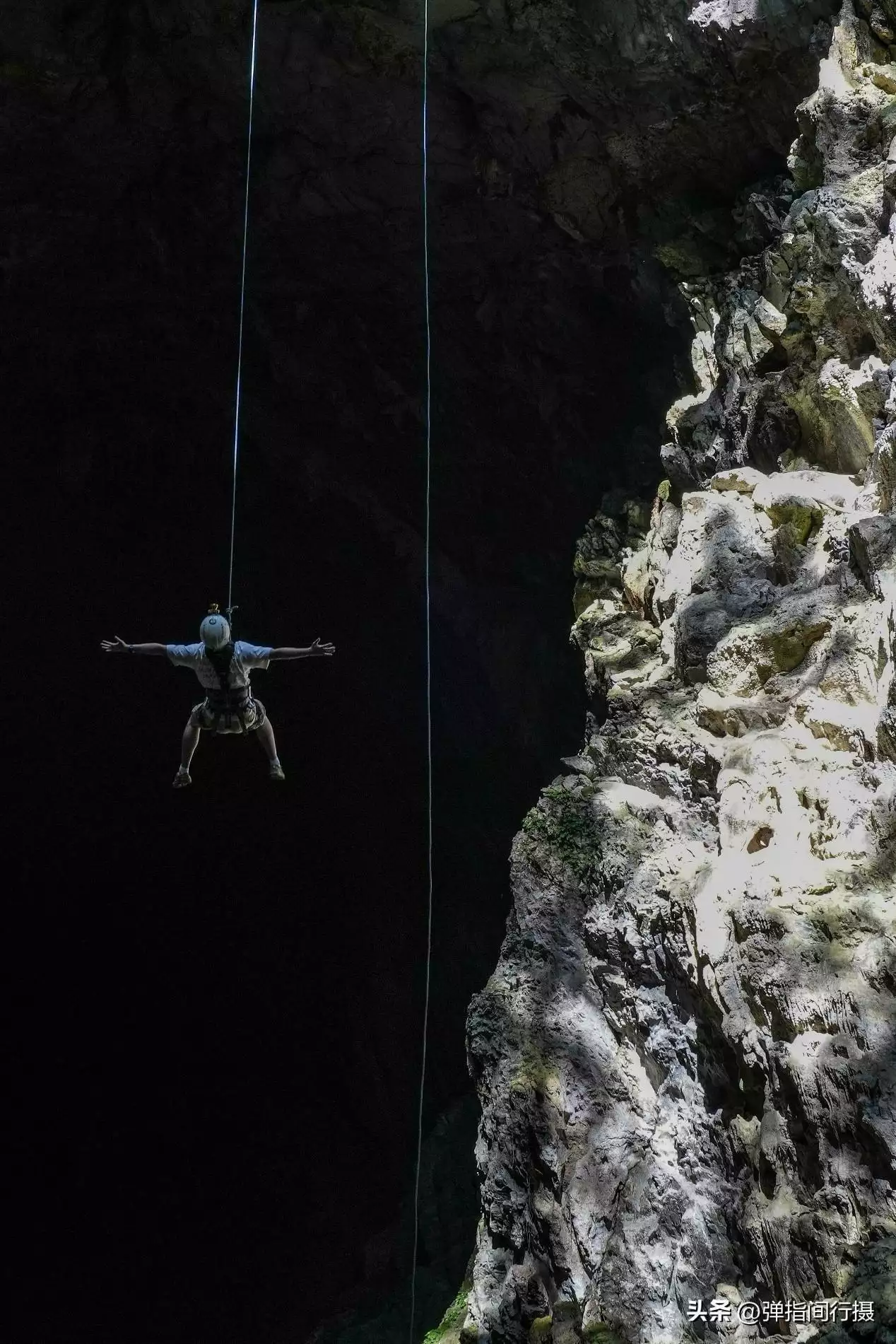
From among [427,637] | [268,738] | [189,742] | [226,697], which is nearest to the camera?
[226,697]

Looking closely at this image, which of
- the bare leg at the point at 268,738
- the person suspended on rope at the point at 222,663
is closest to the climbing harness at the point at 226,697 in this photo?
the person suspended on rope at the point at 222,663

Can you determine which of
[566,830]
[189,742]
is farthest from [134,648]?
[566,830]

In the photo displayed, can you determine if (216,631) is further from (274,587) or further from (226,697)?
(274,587)

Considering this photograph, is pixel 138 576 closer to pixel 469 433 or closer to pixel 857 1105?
pixel 469 433

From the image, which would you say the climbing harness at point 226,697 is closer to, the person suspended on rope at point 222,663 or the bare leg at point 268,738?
the person suspended on rope at point 222,663

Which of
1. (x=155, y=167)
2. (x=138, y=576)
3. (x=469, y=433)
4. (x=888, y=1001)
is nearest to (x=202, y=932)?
(x=138, y=576)

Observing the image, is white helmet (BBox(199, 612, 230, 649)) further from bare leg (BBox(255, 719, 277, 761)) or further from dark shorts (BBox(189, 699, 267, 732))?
bare leg (BBox(255, 719, 277, 761))
